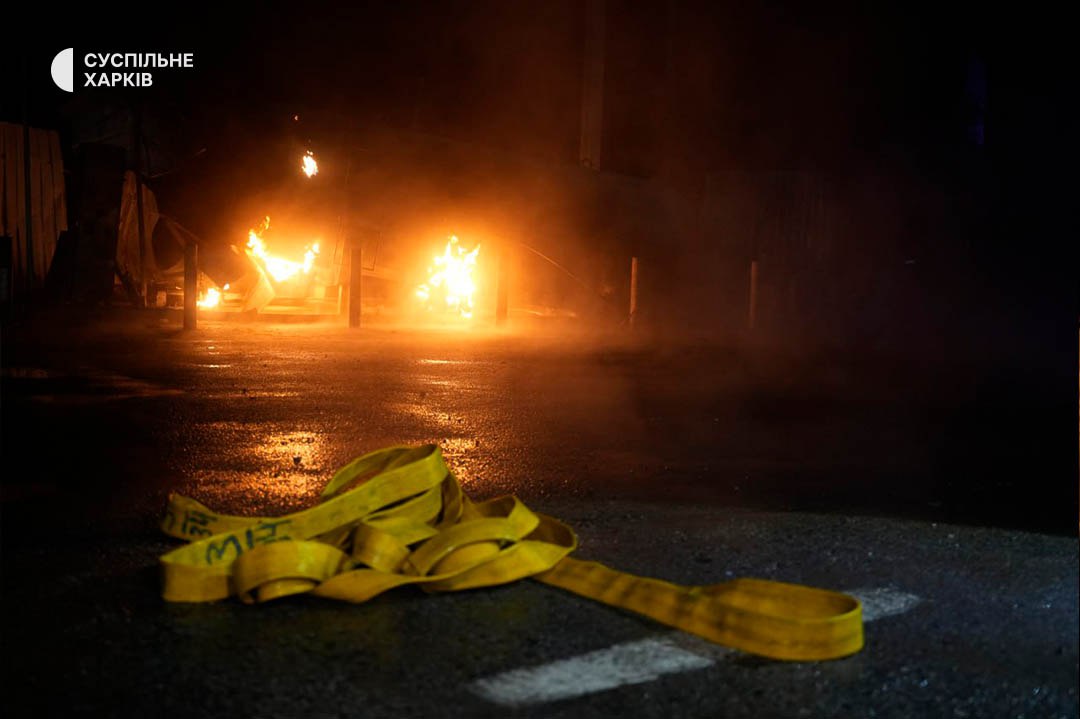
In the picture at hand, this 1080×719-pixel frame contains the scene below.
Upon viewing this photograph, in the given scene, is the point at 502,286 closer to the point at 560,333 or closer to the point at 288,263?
the point at 560,333

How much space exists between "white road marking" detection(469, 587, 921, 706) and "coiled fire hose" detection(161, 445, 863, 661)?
12 centimetres

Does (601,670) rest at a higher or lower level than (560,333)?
lower

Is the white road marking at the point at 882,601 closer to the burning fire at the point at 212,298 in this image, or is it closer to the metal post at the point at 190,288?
the metal post at the point at 190,288

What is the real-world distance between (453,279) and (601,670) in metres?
15.5

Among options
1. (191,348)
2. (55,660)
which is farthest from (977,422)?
(191,348)

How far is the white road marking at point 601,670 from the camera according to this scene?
10.7 ft

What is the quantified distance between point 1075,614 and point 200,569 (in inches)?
118

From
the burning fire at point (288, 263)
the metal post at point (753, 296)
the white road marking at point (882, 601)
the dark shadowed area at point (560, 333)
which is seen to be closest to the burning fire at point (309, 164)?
the dark shadowed area at point (560, 333)

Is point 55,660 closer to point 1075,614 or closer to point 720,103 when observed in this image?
point 1075,614

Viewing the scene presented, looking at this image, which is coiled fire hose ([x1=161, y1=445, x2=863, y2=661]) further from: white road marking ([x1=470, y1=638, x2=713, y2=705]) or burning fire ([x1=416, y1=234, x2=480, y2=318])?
burning fire ([x1=416, y1=234, x2=480, y2=318])

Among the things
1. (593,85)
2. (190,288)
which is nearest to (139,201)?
(190,288)

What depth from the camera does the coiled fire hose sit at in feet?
12.0

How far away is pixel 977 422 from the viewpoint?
9.49 metres

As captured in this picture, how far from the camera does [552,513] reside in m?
5.61
